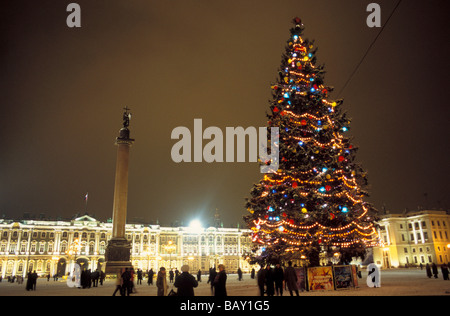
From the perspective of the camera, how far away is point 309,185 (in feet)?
57.4

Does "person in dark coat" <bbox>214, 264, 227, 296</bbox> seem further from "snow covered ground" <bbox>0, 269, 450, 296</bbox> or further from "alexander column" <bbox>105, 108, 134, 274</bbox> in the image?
"alexander column" <bbox>105, 108, 134, 274</bbox>

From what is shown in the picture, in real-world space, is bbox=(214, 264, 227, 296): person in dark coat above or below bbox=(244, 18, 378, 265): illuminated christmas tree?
below

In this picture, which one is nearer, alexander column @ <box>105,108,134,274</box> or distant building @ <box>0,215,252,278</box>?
alexander column @ <box>105,108,134,274</box>

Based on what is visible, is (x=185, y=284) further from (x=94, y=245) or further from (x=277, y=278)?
(x=94, y=245)

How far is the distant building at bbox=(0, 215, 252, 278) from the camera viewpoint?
267ft

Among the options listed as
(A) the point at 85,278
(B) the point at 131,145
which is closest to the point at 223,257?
(B) the point at 131,145

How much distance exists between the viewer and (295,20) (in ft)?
70.8

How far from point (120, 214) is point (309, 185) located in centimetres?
2298

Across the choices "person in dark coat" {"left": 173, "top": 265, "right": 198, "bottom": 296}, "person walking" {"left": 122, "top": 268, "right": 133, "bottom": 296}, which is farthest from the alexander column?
"person in dark coat" {"left": 173, "top": 265, "right": 198, "bottom": 296}

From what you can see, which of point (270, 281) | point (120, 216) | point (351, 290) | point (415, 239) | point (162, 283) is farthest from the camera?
point (415, 239)

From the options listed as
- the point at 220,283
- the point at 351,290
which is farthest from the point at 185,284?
the point at 351,290

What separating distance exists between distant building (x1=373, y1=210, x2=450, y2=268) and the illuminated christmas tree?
66472mm
